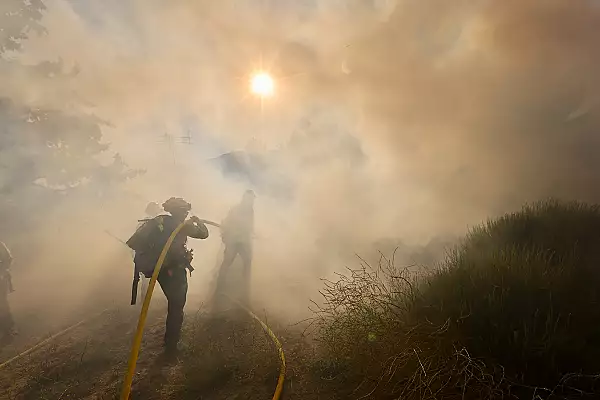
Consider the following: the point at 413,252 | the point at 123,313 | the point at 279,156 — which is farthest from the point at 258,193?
the point at 123,313

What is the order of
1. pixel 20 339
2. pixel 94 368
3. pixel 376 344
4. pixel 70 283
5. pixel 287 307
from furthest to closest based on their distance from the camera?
pixel 70 283, pixel 287 307, pixel 20 339, pixel 94 368, pixel 376 344

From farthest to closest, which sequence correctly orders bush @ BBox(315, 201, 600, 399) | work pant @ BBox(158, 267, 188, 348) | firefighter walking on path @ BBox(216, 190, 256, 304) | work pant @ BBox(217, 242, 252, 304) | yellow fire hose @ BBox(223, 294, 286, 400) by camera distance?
firefighter walking on path @ BBox(216, 190, 256, 304) → work pant @ BBox(217, 242, 252, 304) → work pant @ BBox(158, 267, 188, 348) → yellow fire hose @ BBox(223, 294, 286, 400) → bush @ BBox(315, 201, 600, 399)

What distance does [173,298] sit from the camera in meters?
4.71

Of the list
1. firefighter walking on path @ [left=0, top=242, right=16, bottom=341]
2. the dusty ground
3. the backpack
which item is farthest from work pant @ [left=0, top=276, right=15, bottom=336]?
the backpack

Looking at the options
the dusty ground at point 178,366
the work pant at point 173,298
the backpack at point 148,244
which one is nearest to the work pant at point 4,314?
the dusty ground at point 178,366

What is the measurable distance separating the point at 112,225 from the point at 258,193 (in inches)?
309

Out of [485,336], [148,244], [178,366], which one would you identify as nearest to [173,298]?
[148,244]

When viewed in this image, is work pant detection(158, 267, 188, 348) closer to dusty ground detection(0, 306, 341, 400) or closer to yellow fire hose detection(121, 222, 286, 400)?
dusty ground detection(0, 306, 341, 400)

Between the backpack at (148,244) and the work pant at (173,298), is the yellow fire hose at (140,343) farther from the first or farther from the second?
the work pant at (173,298)

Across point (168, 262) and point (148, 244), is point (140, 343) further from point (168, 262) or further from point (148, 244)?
point (148, 244)

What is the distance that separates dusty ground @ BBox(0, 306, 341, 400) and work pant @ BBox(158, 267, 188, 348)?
0.74 ft

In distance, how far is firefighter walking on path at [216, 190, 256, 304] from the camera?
775 centimetres

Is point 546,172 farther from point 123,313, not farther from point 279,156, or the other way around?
point 279,156

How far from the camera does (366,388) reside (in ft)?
9.10
